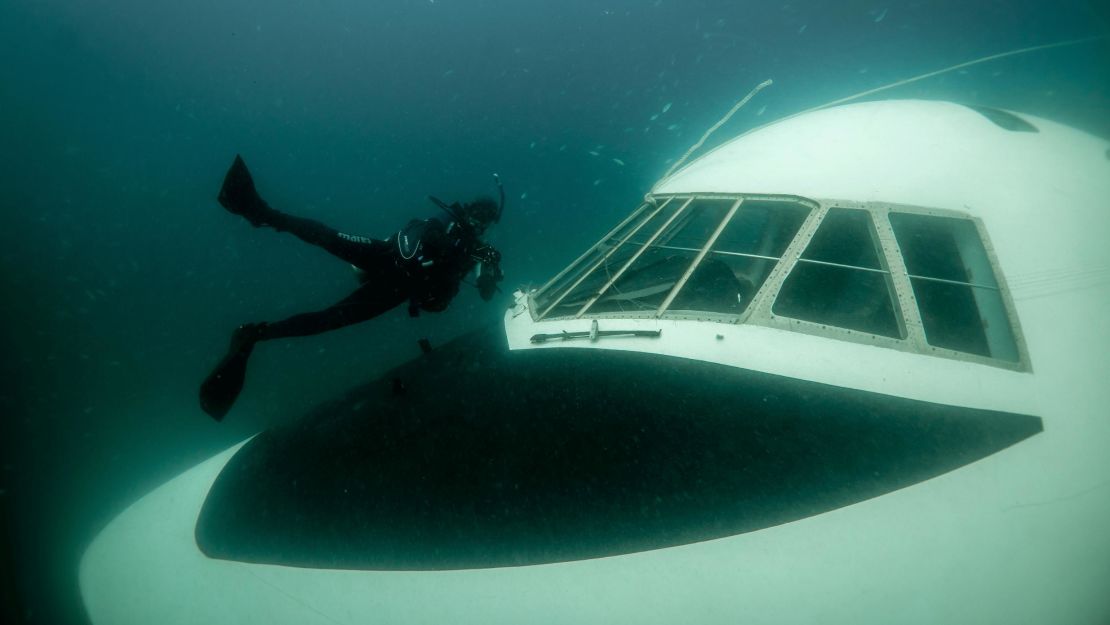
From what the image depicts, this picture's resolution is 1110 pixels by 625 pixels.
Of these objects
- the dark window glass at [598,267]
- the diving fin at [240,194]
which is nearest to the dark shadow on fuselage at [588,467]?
the dark window glass at [598,267]

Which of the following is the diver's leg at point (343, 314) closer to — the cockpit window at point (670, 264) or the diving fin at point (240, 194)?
the diving fin at point (240, 194)

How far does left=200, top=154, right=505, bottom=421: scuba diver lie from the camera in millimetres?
4266

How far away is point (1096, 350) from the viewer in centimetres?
191

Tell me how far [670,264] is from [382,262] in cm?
291

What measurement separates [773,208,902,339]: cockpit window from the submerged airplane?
22 mm

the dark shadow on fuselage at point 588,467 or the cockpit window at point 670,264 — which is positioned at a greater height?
the cockpit window at point 670,264

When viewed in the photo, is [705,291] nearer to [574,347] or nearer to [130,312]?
[574,347]

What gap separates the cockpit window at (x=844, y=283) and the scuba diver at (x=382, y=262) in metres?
2.92

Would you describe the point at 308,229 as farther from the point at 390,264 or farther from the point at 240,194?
the point at 390,264

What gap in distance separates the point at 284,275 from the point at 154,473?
17202 mm

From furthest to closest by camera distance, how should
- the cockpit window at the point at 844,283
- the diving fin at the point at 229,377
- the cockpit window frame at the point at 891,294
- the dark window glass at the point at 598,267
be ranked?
the diving fin at the point at 229,377
the dark window glass at the point at 598,267
the cockpit window at the point at 844,283
the cockpit window frame at the point at 891,294

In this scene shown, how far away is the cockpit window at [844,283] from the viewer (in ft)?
8.15

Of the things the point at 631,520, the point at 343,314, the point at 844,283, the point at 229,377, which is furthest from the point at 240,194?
the point at 844,283

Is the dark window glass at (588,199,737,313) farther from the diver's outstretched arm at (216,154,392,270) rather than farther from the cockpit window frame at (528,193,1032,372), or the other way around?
the diver's outstretched arm at (216,154,392,270)
